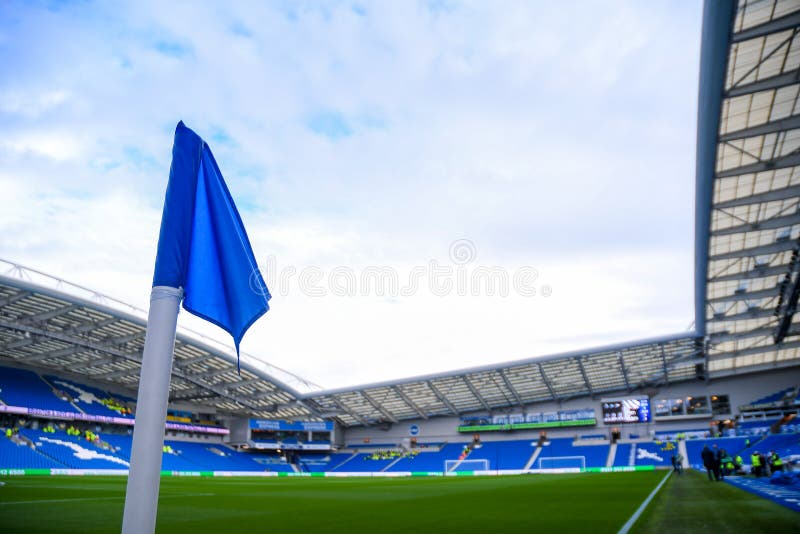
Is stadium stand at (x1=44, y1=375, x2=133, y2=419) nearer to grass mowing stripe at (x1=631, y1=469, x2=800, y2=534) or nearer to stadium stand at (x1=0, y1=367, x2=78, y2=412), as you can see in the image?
stadium stand at (x1=0, y1=367, x2=78, y2=412)

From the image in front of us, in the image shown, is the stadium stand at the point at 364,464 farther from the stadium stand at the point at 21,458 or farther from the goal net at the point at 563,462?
the stadium stand at the point at 21,458

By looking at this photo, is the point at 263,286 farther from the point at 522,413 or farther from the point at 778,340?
the point at 522,413

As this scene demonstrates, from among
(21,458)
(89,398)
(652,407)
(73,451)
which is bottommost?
(21,458)

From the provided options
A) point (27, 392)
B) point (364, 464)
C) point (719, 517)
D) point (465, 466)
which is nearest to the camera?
point (719, 517)

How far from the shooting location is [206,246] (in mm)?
3410

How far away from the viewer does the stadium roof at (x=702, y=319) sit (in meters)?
16.8

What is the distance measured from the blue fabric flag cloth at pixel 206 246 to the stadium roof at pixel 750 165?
14752 mm

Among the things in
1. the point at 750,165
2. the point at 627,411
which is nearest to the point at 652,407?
the point at 627,411

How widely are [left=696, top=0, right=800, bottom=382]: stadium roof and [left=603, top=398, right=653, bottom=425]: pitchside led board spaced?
578 inches

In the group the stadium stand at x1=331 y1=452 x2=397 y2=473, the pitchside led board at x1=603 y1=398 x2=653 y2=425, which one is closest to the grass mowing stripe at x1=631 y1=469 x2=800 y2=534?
the pitchside led board at x1=603 y1=398 x2=653 y2=425

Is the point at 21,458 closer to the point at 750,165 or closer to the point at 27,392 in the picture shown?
the point at 27,392

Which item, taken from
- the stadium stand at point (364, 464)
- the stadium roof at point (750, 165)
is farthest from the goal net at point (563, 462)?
the stadium roof at point (750, 165)

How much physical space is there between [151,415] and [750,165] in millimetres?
24202

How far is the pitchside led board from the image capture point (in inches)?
1950
